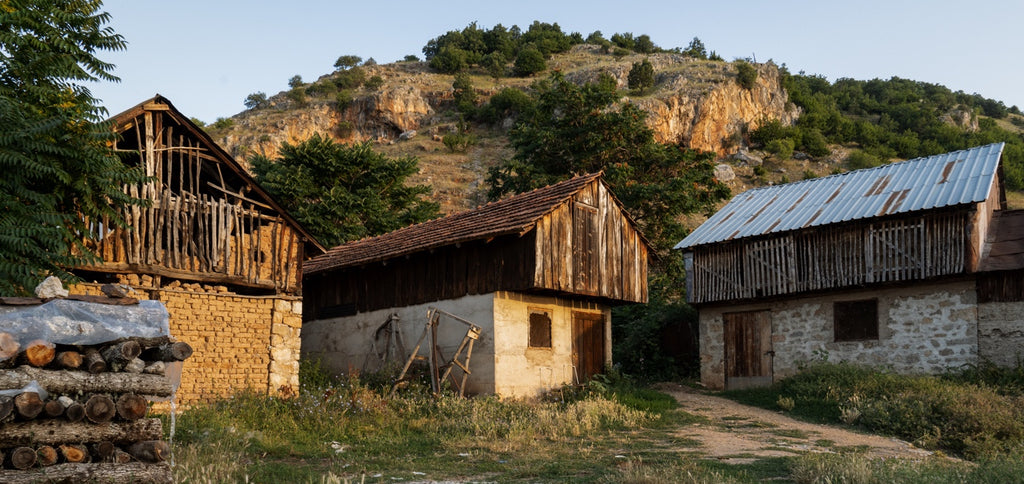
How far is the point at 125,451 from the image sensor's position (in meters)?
8.02

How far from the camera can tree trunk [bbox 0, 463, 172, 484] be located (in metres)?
7.11

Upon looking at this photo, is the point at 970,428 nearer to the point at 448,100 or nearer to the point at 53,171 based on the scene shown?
the point at 53,171

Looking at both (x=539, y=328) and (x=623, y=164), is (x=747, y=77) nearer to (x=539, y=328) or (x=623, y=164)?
(x=623, y=164)

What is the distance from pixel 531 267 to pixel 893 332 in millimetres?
9401

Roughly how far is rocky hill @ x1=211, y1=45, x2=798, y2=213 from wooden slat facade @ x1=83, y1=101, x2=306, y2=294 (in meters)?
31.9

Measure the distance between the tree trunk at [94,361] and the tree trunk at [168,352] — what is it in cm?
59

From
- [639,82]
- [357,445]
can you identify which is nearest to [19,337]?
[357,445]

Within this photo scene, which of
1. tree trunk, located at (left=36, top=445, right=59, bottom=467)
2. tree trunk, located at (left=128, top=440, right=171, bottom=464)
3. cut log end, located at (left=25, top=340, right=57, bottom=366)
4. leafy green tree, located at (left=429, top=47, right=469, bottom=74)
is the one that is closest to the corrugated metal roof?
tree trunk, located at (left=128, top=440, right=171, bottom=464)

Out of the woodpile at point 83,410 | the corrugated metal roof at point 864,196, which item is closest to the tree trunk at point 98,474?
the woodpile at point 83,410

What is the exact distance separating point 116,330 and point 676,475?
627cm

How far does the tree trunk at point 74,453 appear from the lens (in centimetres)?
750

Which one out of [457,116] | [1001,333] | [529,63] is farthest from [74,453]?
[529,63]

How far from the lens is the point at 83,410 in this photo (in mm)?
7602

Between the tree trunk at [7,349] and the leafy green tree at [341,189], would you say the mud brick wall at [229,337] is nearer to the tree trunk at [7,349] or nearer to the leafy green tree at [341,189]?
the tree trunk at [7,349]
